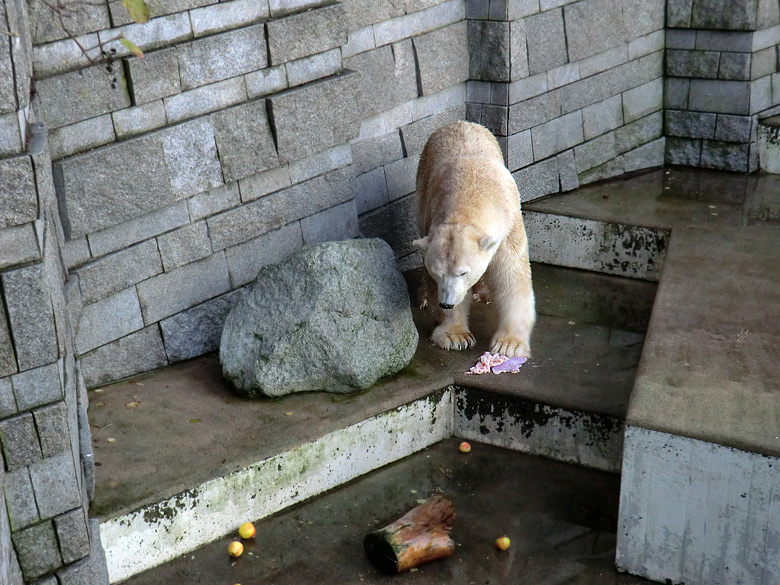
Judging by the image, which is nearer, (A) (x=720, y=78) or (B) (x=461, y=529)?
(B) (x=461, y=529)

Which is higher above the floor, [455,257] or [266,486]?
[455,257]

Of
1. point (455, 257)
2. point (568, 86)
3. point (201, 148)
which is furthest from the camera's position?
point (568, 86)

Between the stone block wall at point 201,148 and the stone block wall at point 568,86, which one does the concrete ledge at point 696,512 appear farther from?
the stone block wall at point 568,86

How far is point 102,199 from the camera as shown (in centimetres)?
464

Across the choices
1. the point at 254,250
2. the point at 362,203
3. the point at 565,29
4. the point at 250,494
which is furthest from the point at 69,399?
the point at 565,29

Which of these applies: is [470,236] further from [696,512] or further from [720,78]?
[720,78]

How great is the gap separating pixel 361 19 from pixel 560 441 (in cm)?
300

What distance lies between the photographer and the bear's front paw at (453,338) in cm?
548

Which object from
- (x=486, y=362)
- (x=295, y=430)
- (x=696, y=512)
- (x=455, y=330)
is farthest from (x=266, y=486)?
(x=696, y=512)

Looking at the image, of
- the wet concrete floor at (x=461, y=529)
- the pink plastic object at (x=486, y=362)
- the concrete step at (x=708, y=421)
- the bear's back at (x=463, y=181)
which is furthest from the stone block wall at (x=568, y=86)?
the wet concrete floor at (x=461, y=529)

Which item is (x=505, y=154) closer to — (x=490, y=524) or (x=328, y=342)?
(x=328, y=342)

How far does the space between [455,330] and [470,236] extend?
90 cm

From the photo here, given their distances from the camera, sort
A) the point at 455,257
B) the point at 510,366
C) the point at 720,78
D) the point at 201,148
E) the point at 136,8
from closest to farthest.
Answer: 1. the point at 136,8
2. the point at 455,257
3. the point at 201,148
4. the point at 510,366
5. the point at 720,78

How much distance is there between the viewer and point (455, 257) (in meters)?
4.75
